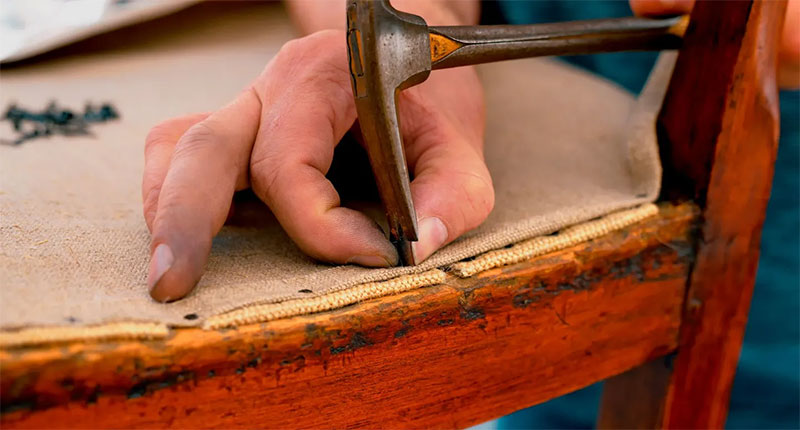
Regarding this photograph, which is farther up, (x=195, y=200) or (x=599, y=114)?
(x=599, y=114)

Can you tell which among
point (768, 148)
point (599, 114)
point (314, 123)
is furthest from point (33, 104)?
point (768, 148)

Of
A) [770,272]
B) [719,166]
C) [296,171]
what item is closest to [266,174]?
[296,171]

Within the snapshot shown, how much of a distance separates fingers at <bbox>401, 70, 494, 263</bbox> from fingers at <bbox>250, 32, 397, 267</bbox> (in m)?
0.03

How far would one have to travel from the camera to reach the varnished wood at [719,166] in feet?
1.59

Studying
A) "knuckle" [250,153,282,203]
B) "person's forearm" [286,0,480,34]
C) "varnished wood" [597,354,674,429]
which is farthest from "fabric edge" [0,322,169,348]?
"varnished wood" [597,354,674,429]

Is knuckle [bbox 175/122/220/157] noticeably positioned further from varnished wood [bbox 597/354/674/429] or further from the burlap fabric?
varnished wood [bbox 597/354/674/429]

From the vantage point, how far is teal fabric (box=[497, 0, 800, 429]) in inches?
30.3

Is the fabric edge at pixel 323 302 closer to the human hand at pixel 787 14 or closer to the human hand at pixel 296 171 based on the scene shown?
the human hand at pixel 296 171

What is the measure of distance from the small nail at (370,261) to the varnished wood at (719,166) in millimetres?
267

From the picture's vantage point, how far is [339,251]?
0.38 metres

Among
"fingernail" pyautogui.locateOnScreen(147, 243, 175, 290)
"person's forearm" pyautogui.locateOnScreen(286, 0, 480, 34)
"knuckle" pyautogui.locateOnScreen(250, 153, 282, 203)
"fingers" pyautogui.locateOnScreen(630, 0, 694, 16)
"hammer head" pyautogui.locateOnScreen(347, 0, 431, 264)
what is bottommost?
"fingernail" pyautogui.locateOnScreen(147, 243, 175, 290)

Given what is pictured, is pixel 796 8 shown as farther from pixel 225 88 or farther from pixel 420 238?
pixel 225 88

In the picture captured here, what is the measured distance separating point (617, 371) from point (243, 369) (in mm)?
304

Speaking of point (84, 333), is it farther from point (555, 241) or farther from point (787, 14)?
point (787, 14)
